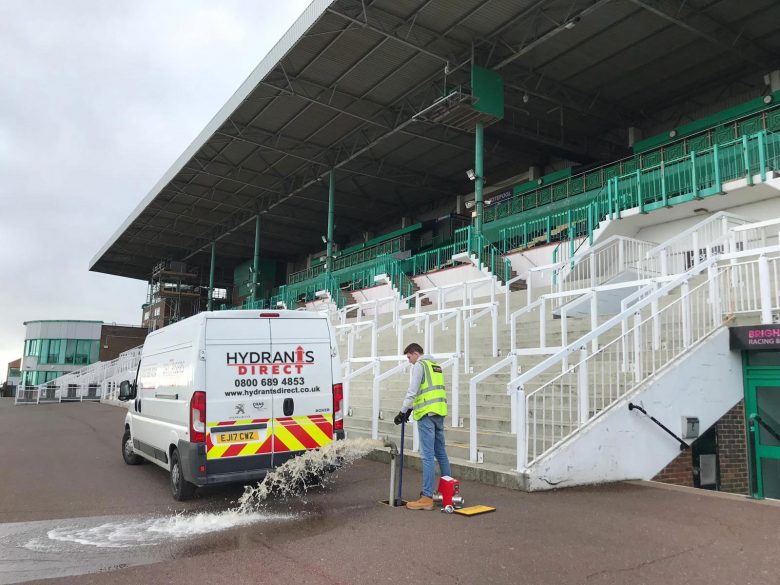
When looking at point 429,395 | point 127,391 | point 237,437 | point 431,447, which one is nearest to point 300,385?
point 237,437

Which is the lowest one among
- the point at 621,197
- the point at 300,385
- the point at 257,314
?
the point at 300,385

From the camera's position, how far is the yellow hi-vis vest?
6477 millimetres

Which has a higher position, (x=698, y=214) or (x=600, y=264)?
(x=698, y=214)

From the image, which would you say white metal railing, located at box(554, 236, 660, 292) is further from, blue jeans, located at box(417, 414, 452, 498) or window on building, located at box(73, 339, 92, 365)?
window on building, located at box(73, 339, 92, 365)

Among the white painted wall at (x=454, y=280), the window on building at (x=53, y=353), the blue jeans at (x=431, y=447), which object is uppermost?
the white painted wall at (x=454, y=280)

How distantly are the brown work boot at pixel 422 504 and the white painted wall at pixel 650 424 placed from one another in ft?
4.16

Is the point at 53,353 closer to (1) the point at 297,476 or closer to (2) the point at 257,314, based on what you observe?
(2) the point at 257,314

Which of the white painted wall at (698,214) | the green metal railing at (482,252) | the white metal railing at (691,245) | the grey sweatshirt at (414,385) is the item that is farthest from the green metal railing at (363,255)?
the grey sweatshirt at (414,385)

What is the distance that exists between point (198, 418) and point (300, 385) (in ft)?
4.03

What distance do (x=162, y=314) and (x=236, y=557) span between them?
53.1 m

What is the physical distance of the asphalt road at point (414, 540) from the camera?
435 centimetres

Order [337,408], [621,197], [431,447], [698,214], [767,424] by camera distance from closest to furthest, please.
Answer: [431,447] → [337,408] → [767,424] → [698,214] → [621,197]

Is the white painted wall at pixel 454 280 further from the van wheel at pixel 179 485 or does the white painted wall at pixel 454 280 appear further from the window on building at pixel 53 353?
the window on building at pixel 53 353

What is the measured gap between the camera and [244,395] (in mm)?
6766
